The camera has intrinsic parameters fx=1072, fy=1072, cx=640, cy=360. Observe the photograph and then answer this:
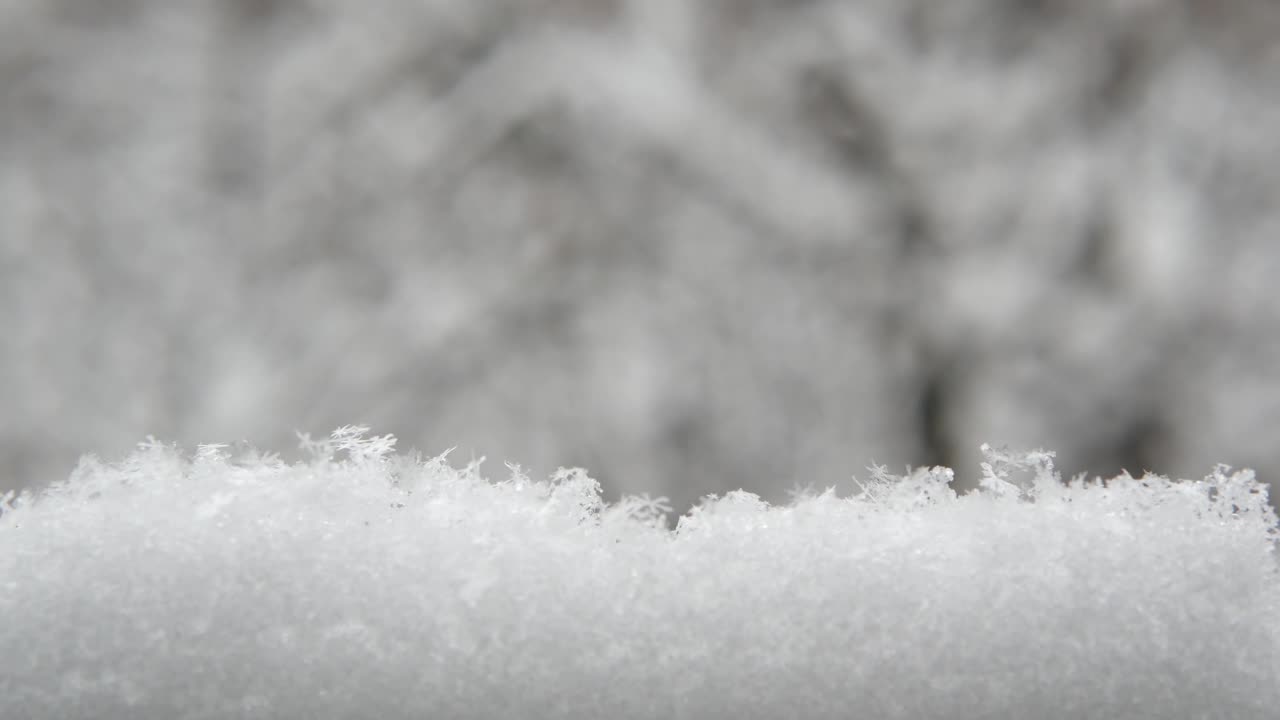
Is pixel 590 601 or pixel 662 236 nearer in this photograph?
pixel 590 601

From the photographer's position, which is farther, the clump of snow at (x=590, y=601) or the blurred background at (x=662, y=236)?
the blurred background at (x=662, y=236)

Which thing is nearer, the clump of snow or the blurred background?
the clump of snow

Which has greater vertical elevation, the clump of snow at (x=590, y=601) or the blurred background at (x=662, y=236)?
the blurred background at (x=662, y=236)

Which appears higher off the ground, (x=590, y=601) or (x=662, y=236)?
(x=662, y=236)

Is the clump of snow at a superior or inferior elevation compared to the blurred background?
inferior

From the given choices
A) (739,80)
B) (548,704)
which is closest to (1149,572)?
(548,704)
